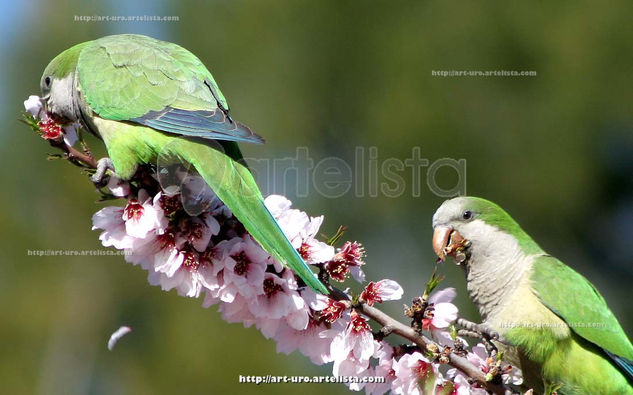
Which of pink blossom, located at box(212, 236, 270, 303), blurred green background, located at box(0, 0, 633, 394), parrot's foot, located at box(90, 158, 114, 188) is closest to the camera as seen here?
pink blossom, located at box(212, 236, 270, 303)

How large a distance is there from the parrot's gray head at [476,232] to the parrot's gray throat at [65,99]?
2.01 meters

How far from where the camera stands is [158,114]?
347 cm

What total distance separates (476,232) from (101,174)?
1998mm

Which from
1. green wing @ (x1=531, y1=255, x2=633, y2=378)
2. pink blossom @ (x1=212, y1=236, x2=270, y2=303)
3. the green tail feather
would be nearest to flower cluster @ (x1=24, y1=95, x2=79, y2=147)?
the green tail feather

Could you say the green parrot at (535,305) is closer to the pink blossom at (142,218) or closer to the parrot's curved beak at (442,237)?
the parrot's curved beak at (442,237)

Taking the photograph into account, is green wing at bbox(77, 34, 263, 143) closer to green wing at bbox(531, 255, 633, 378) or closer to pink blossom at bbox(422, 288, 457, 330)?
pink blossom at bbox(422, 288, 457, 330)

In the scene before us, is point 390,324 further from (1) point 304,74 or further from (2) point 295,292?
(1) point 304,74

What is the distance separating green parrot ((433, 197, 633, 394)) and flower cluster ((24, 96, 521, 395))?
77cm

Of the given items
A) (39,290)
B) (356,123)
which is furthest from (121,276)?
(356,123)

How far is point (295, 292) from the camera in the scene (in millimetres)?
2967

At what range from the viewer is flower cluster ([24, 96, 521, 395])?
2891 mm

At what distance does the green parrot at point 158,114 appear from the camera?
9.65 ft

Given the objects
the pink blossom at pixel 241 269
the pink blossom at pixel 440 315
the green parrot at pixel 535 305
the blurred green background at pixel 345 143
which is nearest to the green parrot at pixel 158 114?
the pink blossom at pixel 241 269

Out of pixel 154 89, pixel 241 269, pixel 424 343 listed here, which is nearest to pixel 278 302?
pixel 241 269
